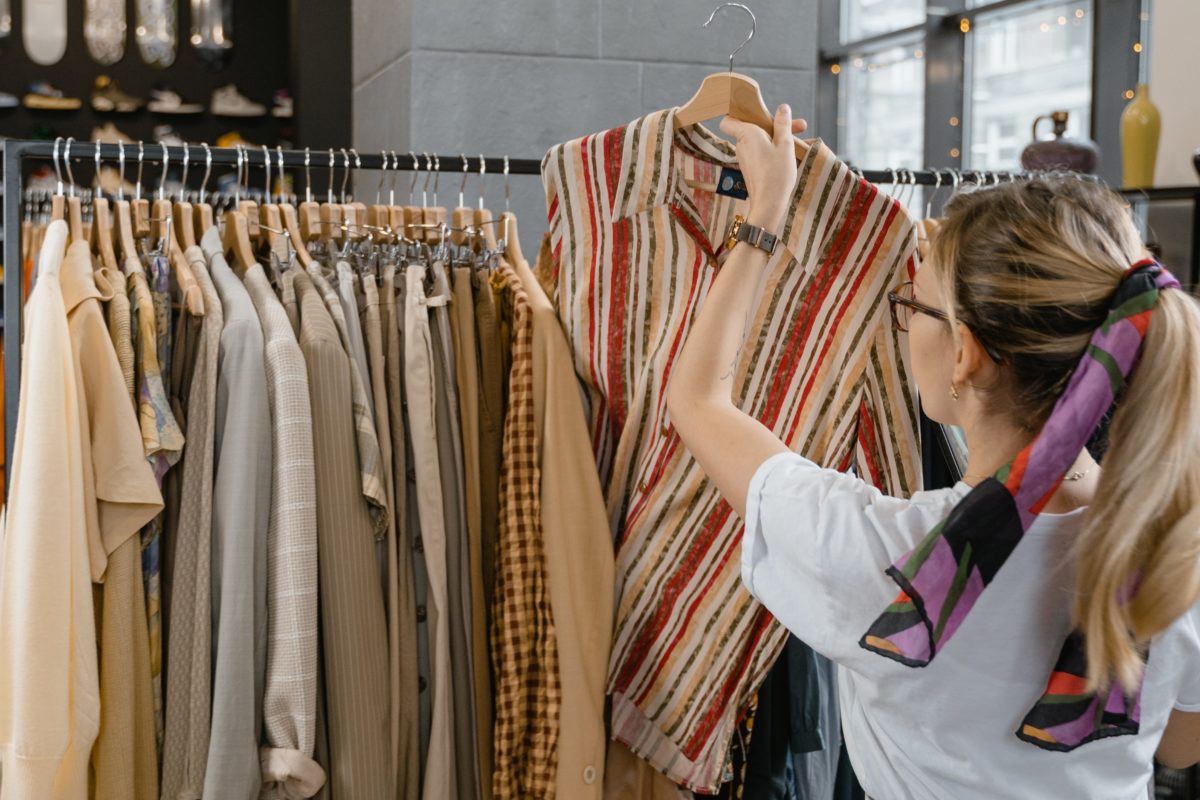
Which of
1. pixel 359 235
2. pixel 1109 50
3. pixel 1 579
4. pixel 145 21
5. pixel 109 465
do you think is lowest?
pixel 1 579

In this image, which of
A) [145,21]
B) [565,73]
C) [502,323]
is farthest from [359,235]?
[145,21]

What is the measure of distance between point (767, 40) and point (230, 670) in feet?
8.23

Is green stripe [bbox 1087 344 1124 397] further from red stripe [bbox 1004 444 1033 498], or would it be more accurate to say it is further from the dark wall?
the dark wall

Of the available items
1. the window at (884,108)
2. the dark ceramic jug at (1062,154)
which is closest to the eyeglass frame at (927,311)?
the dark ceramic jug at (1062,154)

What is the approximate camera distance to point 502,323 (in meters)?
1.76

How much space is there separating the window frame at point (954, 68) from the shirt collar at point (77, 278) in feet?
12.1

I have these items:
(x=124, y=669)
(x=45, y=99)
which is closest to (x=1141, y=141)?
(x=124, y=669)

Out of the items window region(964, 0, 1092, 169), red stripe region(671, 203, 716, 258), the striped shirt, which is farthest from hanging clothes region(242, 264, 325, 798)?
window region(964, 0, 1092, 169)

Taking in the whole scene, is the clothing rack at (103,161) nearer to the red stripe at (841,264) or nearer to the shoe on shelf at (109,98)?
the red stripe at (841,264)

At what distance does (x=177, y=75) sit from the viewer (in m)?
6.11

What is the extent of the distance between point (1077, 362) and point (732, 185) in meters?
0.62

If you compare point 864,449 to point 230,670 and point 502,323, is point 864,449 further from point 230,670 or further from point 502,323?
point 230,670

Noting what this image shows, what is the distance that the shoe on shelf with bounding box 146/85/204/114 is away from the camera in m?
5.98

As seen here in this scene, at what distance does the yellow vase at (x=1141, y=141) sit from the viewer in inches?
140
